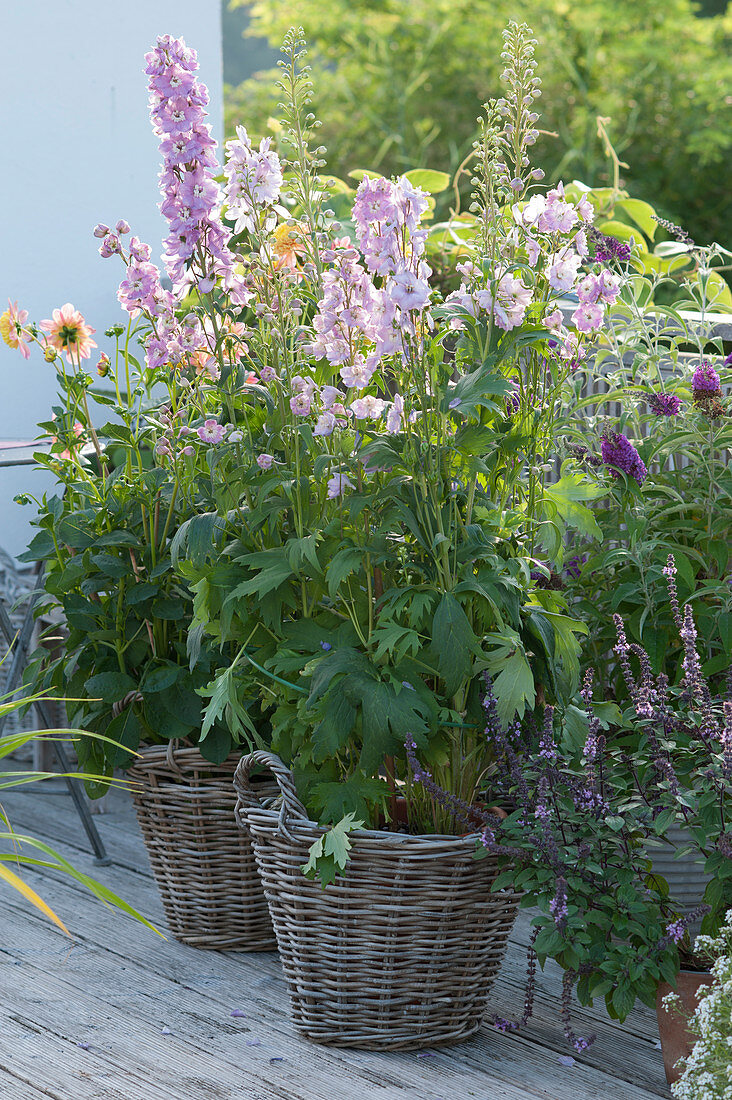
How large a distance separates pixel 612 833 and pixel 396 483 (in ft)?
1.90

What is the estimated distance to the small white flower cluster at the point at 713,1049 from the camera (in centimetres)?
152

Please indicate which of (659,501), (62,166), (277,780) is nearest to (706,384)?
(659,501)

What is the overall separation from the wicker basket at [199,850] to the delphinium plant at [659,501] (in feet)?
2.37

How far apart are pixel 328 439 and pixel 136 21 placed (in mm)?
2167

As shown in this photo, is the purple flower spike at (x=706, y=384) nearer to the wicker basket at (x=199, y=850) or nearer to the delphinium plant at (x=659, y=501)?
the delphinium plant at (x=659, y=501)

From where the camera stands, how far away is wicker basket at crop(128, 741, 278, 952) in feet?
7.09

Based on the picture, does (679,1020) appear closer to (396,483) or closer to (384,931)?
(384,931)

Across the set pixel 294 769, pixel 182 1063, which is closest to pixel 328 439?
pixel 294 769

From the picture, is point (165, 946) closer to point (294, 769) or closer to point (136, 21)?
point (294, 769)

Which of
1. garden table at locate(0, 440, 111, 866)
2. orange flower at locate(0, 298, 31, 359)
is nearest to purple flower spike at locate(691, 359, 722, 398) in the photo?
orange flower at locate(0, 298, 31, 359)

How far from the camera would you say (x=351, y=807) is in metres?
1.80

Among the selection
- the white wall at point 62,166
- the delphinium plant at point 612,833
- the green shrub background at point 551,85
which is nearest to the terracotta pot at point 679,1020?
the delphinium plant at point 612,833

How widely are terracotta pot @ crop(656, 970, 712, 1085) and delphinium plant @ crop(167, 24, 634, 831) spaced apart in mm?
400

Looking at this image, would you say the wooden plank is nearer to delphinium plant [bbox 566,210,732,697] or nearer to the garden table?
the garden table
